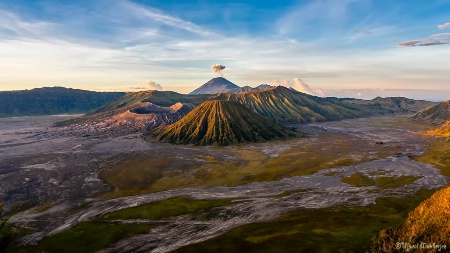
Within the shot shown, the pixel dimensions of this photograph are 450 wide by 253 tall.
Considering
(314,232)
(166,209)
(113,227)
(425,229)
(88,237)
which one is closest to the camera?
(425,229)

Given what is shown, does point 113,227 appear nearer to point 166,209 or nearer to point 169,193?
point 166,209

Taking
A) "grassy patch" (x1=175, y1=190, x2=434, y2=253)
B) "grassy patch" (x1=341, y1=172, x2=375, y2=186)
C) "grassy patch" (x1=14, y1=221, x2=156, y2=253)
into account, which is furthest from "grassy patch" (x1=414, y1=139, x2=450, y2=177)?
"grassy patch" (x1=14, y1=221, x2=156, y2=253)

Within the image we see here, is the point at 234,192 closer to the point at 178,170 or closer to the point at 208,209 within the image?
the point at 208,209

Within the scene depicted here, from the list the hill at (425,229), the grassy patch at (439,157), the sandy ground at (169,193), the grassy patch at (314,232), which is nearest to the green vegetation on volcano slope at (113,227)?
the sandy ground at (169,193)

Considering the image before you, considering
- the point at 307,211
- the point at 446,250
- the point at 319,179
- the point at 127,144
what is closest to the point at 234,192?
the point at 307,211

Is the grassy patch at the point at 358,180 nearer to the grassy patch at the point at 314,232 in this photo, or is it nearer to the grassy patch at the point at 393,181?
A: the grassy patch at the point at 393,181

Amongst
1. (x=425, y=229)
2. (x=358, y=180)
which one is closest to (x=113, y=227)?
(x=425, y=229)

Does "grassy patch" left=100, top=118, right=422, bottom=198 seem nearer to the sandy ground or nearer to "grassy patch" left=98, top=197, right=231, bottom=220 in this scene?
the sandy ground
